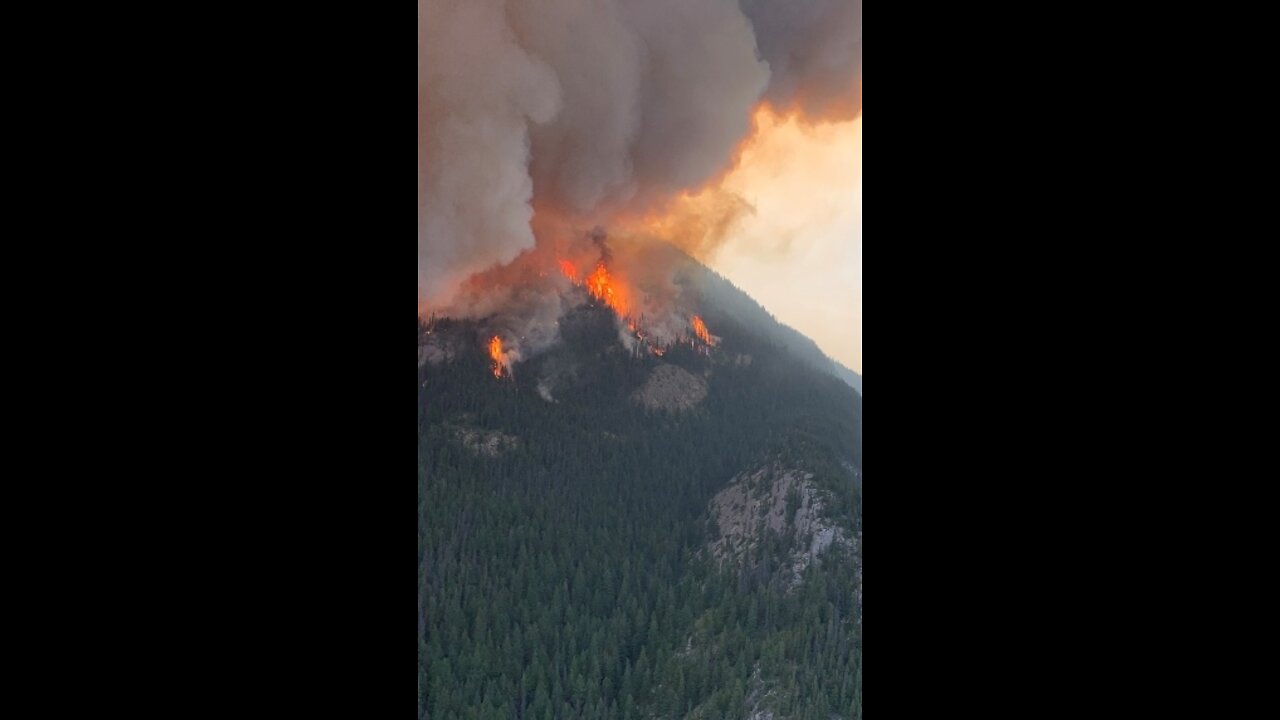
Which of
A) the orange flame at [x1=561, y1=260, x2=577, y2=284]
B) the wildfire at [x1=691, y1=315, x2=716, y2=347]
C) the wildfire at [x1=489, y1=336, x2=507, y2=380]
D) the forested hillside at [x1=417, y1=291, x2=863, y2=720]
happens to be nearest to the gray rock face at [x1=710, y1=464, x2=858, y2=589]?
the forested hillside at [x1=417, y1=291, x2=863, y2=720]

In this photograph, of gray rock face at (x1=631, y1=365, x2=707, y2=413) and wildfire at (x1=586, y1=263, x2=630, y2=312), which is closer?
gray rock face at (x1=631, y1=365, x2=707, y2=413)

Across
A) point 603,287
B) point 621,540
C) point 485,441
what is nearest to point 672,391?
point 603,287

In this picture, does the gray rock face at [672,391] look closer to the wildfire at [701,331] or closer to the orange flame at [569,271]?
the wildfire at [701,331]

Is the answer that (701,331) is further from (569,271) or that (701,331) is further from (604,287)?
(569,271)

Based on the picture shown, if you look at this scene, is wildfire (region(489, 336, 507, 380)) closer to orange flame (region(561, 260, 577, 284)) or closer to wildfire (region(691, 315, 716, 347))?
orange flame (region(561, 260, 577, 284))
